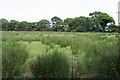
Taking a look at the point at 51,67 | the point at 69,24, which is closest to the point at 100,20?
the point at 69,24

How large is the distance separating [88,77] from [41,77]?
1.07 meters

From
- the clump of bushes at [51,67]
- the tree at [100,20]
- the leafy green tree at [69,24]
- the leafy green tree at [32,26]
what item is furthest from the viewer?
the leafy green tree at [32,26]

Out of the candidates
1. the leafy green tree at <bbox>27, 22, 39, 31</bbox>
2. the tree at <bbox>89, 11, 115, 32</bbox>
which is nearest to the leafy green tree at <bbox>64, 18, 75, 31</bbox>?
the tree at <bbox>89, 11, 115, 32</bbox>

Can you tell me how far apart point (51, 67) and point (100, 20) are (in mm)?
32891

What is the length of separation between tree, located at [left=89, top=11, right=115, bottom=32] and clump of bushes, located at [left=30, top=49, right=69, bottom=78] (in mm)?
31295

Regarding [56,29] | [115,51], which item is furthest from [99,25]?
[115,51]

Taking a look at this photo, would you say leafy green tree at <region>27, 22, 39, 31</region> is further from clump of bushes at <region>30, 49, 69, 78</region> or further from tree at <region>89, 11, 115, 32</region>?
clump of bushes at <region>30, 49, 69, 78</region>

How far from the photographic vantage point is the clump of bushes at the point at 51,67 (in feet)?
7.55

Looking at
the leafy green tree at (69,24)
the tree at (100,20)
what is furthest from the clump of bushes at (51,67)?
the leafy green tree at (69,24)

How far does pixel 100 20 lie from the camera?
32219 mm

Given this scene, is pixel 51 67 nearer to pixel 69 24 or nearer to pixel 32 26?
pixel 69 24

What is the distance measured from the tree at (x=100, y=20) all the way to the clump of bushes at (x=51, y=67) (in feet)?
103

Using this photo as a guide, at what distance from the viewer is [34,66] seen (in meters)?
2.57

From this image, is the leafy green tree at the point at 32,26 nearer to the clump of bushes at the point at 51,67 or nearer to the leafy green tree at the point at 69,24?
the leafy green tree at the point at 69,24
